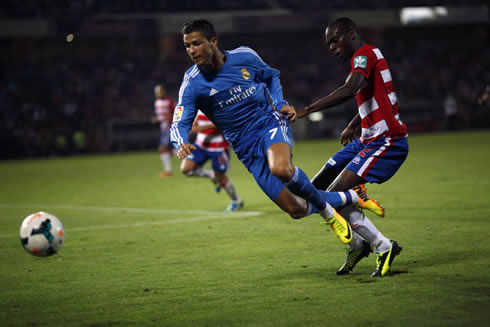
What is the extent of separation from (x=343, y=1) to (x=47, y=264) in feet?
117

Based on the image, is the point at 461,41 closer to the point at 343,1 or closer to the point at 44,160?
the point at 343,1

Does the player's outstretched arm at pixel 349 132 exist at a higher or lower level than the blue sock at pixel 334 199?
higher

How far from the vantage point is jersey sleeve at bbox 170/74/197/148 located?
6578 mm

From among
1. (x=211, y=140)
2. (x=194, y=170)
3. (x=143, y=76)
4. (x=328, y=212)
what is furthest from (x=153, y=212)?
(x=143, y=76)

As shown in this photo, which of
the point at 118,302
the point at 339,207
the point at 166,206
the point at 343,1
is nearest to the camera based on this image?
the point at 118,302

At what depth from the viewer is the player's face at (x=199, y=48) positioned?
6.55m

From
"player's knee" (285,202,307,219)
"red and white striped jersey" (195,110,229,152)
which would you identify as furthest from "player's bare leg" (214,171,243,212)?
"player's knee" (285,202,307,219)

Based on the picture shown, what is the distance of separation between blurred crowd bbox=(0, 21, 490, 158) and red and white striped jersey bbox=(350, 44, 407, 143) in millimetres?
25531

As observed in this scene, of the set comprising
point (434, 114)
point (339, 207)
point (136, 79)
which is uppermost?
point (339, 207)

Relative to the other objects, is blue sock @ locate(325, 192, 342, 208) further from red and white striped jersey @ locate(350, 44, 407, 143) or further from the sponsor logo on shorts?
the sponsor logo on shorts

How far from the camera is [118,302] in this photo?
581cm

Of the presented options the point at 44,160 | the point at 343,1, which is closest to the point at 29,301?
the point at 44,160

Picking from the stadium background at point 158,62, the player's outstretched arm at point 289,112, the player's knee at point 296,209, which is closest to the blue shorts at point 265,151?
the player's knee at point 296,209

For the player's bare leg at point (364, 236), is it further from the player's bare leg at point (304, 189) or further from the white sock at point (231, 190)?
the white sock at point (231, 190)
